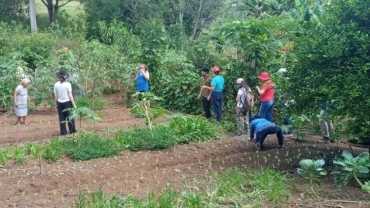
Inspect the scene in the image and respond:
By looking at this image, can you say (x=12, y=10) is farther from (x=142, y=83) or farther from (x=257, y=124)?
(x=257, y=124)

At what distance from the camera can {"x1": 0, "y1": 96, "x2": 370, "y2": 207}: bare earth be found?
8211 mm

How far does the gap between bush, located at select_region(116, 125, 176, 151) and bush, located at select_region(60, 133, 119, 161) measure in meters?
0.39

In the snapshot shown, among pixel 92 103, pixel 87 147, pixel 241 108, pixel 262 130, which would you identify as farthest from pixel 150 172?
pixel 92 103

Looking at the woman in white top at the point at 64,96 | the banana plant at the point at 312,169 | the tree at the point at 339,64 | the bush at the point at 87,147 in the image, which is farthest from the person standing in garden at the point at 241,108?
the banana plant at the point at 312,169

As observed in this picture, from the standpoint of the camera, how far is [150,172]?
32.5ft

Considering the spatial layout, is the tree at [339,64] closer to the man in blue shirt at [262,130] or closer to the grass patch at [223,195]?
the grass patch at [223,195]

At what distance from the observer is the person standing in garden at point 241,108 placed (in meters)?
13.4

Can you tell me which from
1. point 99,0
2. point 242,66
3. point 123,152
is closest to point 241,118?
point 242,66

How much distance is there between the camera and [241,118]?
544 inches

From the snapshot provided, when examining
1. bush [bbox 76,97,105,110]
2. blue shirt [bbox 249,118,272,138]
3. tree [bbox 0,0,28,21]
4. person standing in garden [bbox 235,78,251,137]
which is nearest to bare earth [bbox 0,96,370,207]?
blue shirt [bbox 249,118,272,138]

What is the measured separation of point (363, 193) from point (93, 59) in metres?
12.2

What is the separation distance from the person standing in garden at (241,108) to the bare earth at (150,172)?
0.84 metres

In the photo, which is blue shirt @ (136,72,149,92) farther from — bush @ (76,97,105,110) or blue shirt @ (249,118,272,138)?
blue shirt @ (249,118,272,138)

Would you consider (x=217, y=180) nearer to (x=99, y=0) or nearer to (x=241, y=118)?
(x=241, y=118)
